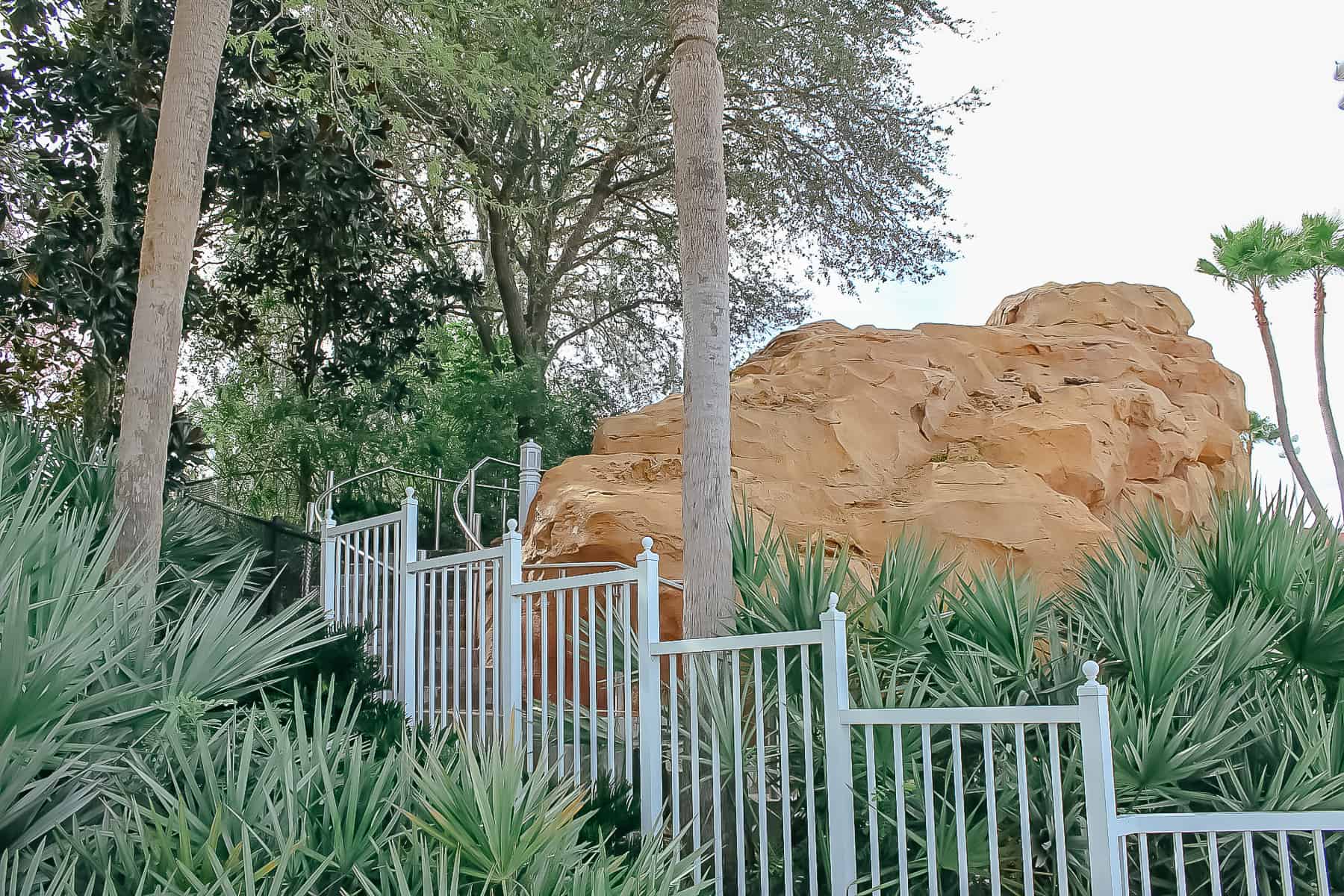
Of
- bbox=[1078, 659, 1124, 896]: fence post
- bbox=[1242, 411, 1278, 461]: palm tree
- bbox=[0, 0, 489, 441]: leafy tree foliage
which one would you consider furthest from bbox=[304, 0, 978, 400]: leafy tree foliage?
bbox=[1242, 411, 1278, 461]: palm tree

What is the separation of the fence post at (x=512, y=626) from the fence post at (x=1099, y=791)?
298 cm

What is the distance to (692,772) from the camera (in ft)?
14.2

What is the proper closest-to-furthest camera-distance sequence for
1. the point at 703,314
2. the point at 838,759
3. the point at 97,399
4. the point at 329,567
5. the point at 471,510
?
the point at 838,759 → the point at 703,314 → the point at 329,567 → the point at 97,399 → the point at 471,510

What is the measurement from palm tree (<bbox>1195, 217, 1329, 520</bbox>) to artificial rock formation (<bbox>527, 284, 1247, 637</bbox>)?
1292 centimetres

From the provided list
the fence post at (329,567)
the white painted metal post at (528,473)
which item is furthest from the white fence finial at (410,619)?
the white painted metal post at (528,473)

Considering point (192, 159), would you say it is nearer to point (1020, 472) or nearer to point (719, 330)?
point (719, 330)

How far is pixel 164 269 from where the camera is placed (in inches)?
251

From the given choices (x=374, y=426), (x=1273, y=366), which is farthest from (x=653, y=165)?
(x=1273, y=366)

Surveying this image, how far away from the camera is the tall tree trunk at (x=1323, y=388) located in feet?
73.4

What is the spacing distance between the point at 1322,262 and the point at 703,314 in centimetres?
2275

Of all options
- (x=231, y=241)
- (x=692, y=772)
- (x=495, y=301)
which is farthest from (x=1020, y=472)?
(x=495, y=301)

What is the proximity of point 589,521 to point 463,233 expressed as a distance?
9885 mm

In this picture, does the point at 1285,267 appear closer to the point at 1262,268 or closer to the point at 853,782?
the point at 1262,268

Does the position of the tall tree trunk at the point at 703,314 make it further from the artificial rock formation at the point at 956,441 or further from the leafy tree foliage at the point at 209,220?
the leafy tree foliage at the point at 209,220
